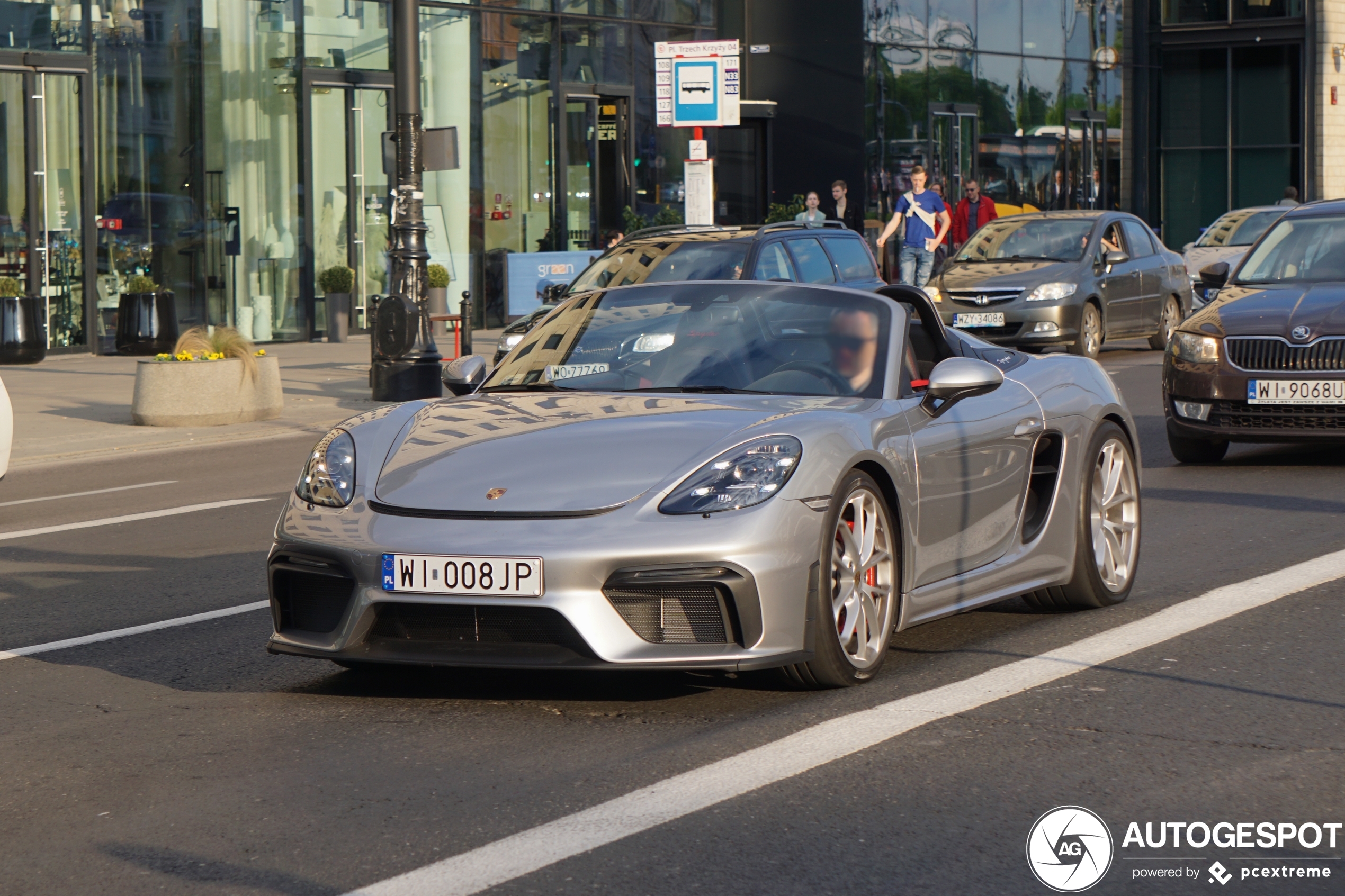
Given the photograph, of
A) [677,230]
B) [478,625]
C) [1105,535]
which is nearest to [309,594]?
[478,625]

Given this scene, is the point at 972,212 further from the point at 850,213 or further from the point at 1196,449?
the point at 1196,449

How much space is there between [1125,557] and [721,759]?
3028 mm

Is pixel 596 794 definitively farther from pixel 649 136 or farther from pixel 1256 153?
pixel 1256 153

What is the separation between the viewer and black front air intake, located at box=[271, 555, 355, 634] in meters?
5.46

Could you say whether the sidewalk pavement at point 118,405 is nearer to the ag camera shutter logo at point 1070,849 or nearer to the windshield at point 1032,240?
the windshield at point 1032,240

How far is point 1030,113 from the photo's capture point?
40.0 metres

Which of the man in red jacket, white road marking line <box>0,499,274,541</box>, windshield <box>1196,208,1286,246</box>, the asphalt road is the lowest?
the asphalt road

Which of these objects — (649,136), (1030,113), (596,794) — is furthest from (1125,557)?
(1030,113)

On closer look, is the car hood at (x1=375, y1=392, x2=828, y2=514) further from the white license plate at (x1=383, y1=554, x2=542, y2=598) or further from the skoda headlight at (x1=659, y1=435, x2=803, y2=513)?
the white license plate at (x1=383, y1=554, x2=542, y2=598)

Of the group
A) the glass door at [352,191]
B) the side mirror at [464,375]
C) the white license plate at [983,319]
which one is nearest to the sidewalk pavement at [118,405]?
the glass door at [352,191]

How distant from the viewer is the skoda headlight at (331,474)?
568cm

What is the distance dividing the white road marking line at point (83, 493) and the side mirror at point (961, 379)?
742 cm

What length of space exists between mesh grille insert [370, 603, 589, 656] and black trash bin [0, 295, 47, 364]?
706 inches

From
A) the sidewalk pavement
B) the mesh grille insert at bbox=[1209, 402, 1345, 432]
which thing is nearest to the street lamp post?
the sidewalk pavement
